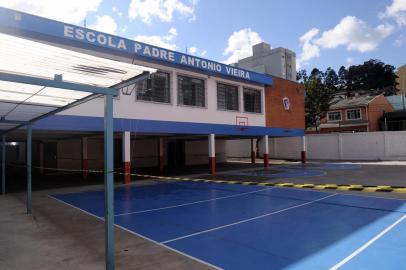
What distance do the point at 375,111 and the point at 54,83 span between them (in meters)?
54.4

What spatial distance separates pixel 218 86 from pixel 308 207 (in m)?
13.9

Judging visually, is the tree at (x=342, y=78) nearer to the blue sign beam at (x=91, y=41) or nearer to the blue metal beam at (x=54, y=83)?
the blue sign beam at (x=91, y=41)

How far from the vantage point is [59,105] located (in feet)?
24.8

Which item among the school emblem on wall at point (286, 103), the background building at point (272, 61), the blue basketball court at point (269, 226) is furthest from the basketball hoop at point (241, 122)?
the background building at point (272, 61)

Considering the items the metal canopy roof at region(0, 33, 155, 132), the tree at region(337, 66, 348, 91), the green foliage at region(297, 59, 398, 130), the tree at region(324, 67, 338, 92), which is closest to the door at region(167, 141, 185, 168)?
the metal canopy roof at region(0, 33, 155, 132)

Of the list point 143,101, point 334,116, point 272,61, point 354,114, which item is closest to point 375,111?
point 354,114

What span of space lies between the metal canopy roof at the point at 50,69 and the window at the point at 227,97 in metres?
16.8

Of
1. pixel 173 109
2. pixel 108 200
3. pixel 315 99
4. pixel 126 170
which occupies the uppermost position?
pixel 315 99

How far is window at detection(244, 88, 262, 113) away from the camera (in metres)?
25.6

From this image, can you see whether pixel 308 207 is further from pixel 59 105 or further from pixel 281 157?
pixel 281 157

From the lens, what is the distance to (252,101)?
26.2 m

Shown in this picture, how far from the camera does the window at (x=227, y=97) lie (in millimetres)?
23172

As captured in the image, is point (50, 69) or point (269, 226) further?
point (269, 226)

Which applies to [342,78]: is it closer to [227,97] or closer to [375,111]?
[375,111]
